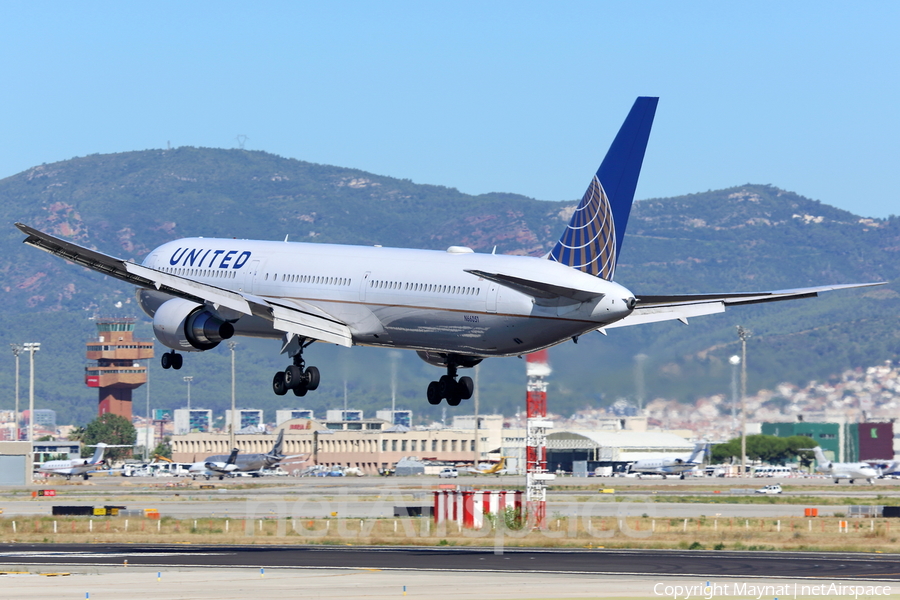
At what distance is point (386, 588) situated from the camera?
159ft

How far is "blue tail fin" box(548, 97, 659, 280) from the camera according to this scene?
5262cm

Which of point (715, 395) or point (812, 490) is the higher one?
point (715, 395)

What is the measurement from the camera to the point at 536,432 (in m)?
79.4

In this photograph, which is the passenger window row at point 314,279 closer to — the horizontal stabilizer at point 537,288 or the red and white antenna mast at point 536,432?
the horizontal stabilizer at point 537,288

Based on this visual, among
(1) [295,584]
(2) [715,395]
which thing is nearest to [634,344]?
(2) [715,395]

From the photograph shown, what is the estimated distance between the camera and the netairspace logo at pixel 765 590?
45625mm

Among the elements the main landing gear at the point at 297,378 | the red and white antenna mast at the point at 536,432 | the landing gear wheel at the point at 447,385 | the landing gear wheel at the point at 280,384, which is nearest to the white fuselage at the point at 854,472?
the red and white antenna mast at the point at 536,432

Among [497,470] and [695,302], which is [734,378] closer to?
[497,470]

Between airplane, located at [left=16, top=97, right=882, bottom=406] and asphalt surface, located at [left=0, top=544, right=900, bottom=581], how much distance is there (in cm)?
822

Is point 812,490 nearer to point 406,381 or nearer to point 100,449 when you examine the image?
point 406,381

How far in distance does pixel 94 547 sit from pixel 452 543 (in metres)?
19.9

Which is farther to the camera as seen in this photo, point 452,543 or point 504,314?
point 452,543

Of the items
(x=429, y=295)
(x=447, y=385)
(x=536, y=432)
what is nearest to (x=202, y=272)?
(x=447, y=385)

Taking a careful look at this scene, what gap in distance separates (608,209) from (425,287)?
27.1 ft
